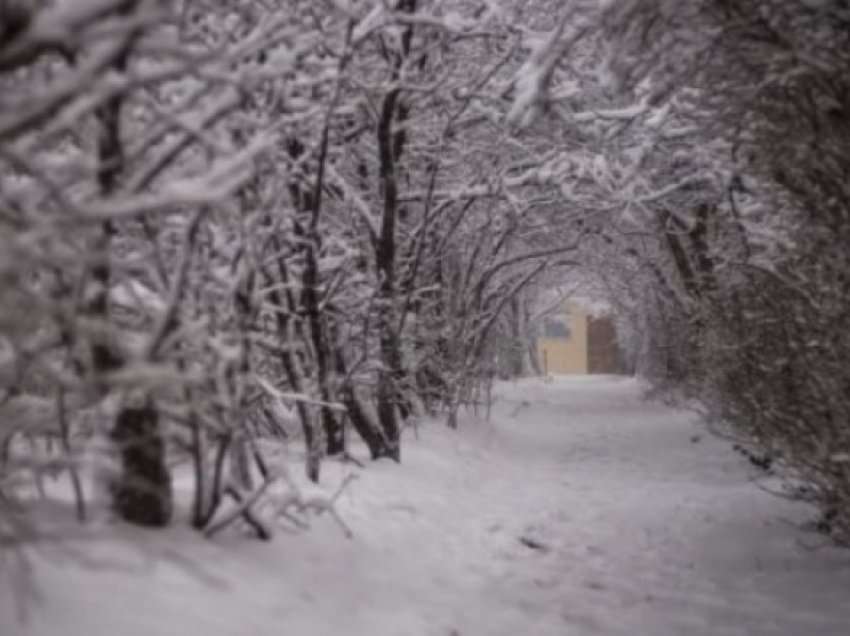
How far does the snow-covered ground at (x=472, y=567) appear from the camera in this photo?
2.76 metres

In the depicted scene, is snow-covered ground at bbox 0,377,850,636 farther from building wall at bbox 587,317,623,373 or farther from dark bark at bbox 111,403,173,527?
building wall at bbox 587,317,623,373

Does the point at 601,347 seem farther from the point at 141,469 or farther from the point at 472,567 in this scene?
the point at 141,469

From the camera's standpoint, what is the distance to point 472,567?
5.14 m

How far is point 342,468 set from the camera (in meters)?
6.36

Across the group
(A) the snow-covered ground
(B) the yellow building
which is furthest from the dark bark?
(B) the yellow building

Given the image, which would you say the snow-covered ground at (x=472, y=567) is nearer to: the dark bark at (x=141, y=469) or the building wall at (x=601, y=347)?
the dark bark at (x=141, y=469)

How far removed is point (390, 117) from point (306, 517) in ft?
12.3

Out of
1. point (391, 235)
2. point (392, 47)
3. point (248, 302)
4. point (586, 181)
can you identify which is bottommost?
point (248, 302)

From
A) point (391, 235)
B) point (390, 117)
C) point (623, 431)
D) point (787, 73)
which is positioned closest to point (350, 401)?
point (391, 235)

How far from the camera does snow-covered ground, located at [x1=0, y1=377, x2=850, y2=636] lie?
2758mm

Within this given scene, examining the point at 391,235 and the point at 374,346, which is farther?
the point at 374,346

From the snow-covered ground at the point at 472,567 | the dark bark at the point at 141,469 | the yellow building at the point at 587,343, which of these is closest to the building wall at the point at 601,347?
the yellow building at the point at 587,343

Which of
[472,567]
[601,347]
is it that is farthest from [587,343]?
[472,567]

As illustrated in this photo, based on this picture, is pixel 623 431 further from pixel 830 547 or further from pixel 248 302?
pixel 248 302
